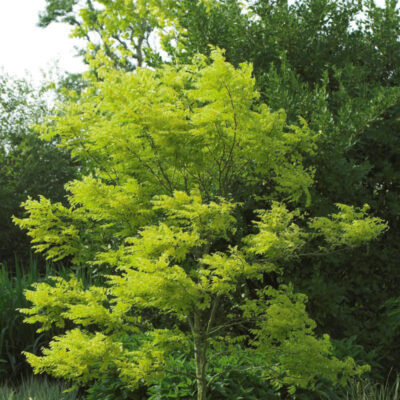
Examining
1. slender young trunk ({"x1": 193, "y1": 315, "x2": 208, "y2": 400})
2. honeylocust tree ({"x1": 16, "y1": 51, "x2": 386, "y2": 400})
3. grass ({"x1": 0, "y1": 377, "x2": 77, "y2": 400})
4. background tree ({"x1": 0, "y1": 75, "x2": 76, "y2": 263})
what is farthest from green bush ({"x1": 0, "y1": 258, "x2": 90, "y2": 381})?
background tree ({"x1": 0, "y1": 75, "x2": 76, "y2": 263})

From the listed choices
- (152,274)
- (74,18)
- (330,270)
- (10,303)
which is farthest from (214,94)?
(74,18)

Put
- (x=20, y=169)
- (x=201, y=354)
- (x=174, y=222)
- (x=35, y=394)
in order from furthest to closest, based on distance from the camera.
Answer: (x=20, y=169), (x=35, y=394), (x=201, y=354), (x=174, y=222)

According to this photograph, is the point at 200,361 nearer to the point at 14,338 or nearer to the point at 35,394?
the point at 35,394

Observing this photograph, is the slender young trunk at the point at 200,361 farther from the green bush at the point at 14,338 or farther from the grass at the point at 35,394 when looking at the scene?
the green bush at the point at 14,338

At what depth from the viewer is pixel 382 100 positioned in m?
6.40

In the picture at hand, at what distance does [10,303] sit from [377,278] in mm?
5029

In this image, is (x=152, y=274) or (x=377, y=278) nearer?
(x=152, y=274)

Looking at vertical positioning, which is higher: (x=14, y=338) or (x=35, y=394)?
(x=14, y=338)

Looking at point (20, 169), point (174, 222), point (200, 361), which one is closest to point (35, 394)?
point (200, 361)

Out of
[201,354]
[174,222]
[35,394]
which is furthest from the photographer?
[35,394]

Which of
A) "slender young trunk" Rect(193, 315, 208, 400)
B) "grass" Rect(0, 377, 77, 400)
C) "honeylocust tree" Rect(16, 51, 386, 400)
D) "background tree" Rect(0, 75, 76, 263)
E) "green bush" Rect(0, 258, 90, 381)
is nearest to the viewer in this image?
"honeylocust tree" Rect(16, 51, 386, 400)

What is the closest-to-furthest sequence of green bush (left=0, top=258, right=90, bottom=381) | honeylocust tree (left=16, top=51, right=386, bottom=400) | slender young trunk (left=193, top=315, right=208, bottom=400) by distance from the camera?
1. honeylocust tree (left=16, top=51, right=386, bottom=400)
2. slender young trunk (left=193, top=315, right=208, bottom=400)
3. green bush (left=0, top=258, right=90, bottom=381)

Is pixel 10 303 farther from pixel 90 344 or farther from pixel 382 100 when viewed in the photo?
pixel 382 100

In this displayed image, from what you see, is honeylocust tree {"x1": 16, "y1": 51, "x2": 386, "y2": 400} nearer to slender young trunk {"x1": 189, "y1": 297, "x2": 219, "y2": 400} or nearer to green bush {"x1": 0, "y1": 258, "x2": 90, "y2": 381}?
slender young trunk {"x1": 189, "y1": 297, "x2": 219, "y2": 400}
